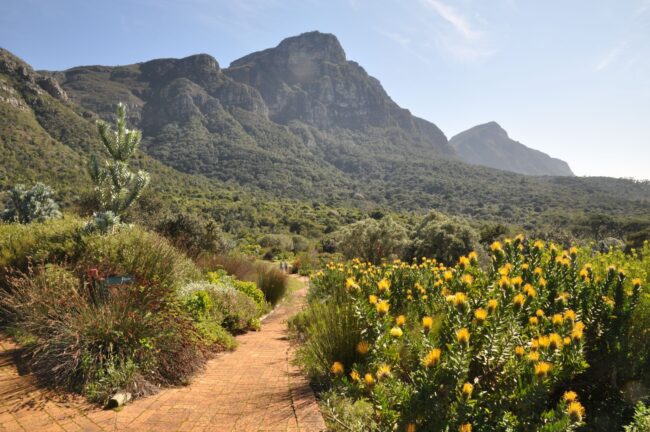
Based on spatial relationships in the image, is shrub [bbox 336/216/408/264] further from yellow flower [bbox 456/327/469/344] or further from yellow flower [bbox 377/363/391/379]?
yellow flower [bbox 456/327/469/344]

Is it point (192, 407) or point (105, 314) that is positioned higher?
point (105, 314)

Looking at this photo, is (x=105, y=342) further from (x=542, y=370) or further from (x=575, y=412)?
(x=575, y=412)

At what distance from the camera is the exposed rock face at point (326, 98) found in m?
166

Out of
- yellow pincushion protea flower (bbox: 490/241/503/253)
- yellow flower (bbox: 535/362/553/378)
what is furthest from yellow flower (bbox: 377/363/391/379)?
yellow pincushion protea flower (bbox: 490/241/503/253)

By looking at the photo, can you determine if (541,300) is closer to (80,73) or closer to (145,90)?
(145,90)

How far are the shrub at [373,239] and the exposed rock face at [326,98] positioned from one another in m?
143

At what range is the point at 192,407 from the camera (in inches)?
138

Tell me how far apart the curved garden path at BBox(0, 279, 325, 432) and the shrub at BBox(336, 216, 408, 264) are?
13737mm

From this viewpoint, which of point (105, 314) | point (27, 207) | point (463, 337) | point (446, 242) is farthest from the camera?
point (27, 207)

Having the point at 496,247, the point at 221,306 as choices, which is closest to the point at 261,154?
the point at 221,306

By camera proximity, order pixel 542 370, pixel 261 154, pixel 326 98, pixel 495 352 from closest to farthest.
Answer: pixel 542 370, pixel 495 352, pixel 261 154, pixel 326 98

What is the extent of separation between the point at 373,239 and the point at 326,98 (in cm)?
17256

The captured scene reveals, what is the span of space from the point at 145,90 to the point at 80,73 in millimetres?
23419

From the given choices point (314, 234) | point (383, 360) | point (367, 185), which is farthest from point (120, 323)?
point (367, 185)
